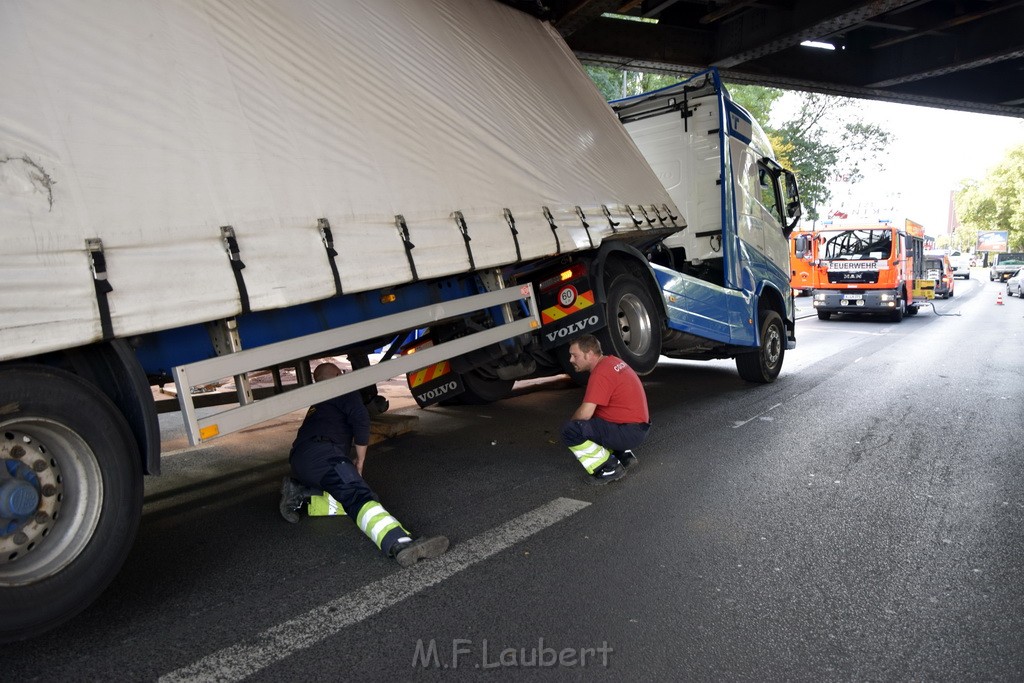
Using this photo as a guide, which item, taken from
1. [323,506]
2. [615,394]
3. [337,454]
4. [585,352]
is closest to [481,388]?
[585,352]

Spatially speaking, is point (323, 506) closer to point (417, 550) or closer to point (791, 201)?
point (417, 550)

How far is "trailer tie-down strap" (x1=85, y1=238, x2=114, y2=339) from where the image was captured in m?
2.71

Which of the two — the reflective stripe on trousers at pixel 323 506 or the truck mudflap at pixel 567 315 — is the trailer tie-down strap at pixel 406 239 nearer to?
the reflective stripe on trousers at pixel 323 506

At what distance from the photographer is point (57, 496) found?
285cm

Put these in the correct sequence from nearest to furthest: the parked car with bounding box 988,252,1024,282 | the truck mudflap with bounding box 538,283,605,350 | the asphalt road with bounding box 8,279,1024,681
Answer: the asphalt road with bounding box 8,279,1024,681 → the truck mudflap with bounding box 538,283,605,350 → the parked car with bounding box 988,252,1024,282

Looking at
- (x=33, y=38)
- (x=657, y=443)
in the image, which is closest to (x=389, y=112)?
(x=33, y=38)

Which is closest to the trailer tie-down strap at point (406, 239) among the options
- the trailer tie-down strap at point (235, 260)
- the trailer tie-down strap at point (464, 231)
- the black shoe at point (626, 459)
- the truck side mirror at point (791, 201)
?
the trailer tie-down strap at point (464, 231)

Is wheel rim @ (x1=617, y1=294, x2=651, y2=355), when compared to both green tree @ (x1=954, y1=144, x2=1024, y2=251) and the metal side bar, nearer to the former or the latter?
the metal side bar

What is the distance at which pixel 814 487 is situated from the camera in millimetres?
4922

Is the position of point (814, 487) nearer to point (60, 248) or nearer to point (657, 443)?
point (657, 443)

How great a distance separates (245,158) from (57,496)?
1.64 metres

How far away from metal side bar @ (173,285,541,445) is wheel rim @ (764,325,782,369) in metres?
5.09

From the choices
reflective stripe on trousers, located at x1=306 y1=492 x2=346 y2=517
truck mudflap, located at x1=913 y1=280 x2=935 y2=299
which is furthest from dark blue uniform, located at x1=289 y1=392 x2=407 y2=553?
truck mudflap, located at x1=913 y1=280 x2=935 y2=299

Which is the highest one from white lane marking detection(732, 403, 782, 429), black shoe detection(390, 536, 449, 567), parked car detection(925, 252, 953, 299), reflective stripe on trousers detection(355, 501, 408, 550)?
reflective stripe on trousers detection(355, 501, 408, 550)
